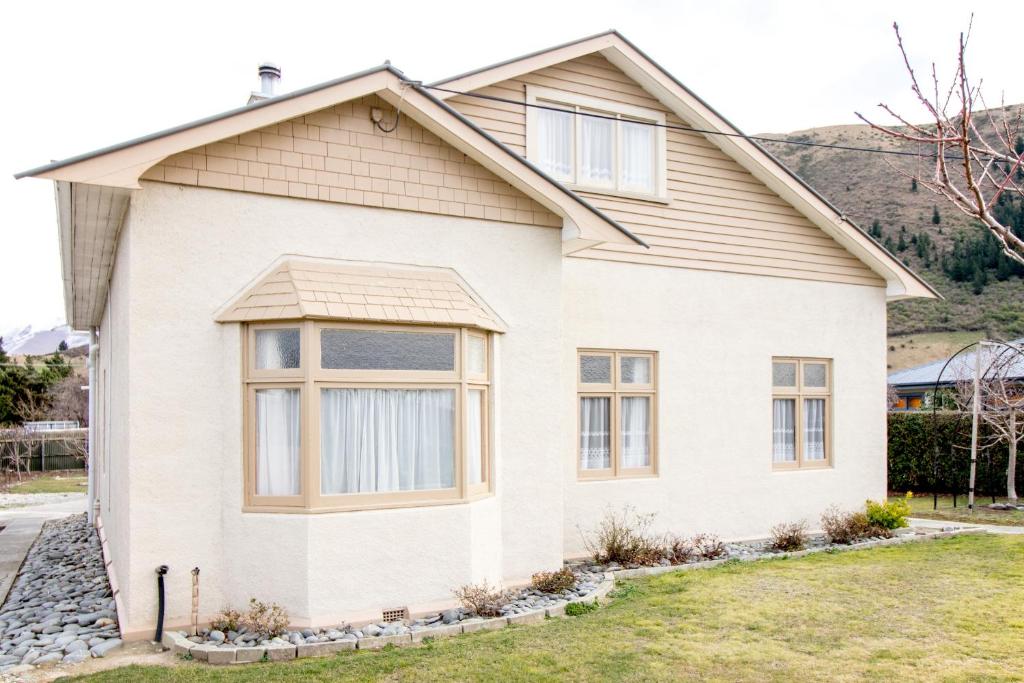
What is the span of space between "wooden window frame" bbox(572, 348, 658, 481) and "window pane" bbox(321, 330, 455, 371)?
301 cm

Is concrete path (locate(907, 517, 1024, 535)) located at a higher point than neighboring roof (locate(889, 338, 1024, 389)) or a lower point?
lower

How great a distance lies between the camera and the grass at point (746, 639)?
6.11m

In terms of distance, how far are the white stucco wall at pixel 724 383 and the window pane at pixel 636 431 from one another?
8.2 inches

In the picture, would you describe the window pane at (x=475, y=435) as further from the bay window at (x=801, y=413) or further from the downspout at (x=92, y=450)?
the downspout at (x=92, y=450)

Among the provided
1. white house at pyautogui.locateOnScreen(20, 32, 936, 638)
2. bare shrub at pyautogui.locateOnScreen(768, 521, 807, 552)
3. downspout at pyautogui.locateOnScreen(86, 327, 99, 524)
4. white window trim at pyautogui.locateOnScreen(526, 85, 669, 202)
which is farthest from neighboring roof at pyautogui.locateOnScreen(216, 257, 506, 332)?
downspout at pyautogui.locateOnScreen(86, 327, 99, 524)

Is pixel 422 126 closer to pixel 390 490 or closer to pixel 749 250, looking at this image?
pixel 390 490

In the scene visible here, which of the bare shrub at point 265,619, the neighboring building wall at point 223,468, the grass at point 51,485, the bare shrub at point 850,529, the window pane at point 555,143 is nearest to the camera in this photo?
the bare shrub at point 265,619

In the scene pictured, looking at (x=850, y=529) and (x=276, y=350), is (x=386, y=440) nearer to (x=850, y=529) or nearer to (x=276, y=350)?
(x=276, y=350)

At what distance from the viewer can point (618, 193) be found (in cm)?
1118

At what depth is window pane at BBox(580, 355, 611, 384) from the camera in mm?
10797

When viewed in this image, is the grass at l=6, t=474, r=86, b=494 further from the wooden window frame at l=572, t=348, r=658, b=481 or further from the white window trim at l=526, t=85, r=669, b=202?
the white window trim at l=526, t=85, r=669, b=202

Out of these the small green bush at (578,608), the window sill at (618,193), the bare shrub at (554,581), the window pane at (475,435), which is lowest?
the small green bush at (578,608)

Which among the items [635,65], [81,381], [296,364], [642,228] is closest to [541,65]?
[635,65]

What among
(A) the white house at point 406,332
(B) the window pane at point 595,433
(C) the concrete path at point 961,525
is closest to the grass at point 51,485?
(A) the white house at point 406,332
